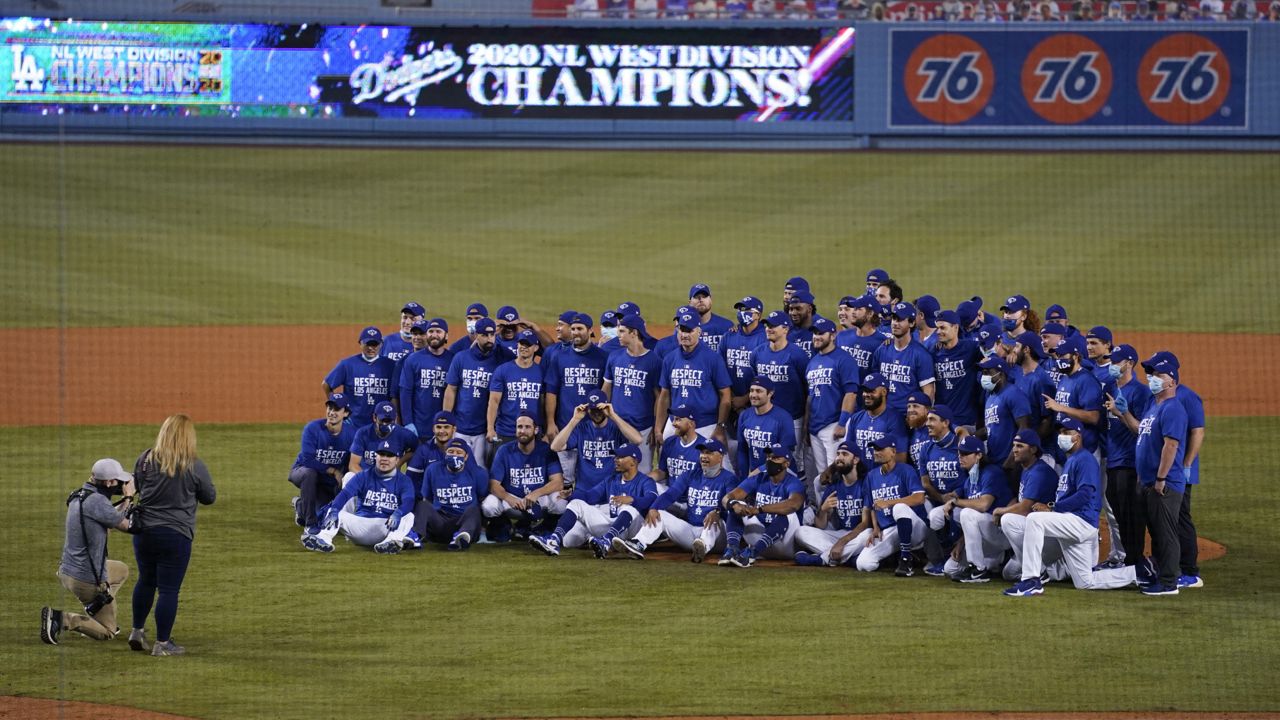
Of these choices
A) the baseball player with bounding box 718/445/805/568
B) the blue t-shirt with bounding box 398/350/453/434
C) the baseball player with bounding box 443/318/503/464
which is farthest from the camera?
the blue t-shirt with bounding box 398/350/453/434

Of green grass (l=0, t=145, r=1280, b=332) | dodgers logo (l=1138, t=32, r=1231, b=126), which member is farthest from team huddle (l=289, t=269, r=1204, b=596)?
dodgers logo (l=1138, t=32, r=1231, b=126)

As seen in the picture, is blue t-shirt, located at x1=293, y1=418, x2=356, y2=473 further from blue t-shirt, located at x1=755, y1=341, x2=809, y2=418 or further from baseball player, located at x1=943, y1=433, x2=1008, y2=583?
baseball player, located at x1=943, y1=433, x2=1008, y2=583

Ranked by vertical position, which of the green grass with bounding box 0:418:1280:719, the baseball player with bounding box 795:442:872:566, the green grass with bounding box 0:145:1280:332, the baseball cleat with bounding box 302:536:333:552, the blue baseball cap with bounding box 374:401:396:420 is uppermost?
the green grass with bounding box 0:145:1280:332

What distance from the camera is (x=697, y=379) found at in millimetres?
11898

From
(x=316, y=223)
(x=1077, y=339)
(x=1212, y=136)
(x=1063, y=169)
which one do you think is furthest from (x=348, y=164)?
(x=1077, y=339)

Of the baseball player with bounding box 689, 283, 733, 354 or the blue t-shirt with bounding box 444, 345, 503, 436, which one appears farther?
the baseball player with bounding box 689, 283, 733, 354

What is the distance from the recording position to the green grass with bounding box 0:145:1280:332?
2441 centimetres

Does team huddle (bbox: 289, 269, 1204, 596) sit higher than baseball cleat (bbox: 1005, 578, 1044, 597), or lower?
higher

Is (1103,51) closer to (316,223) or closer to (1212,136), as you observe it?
(1212,136)

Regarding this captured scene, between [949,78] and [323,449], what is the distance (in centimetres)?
1968

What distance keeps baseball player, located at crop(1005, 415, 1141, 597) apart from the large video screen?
19721mm

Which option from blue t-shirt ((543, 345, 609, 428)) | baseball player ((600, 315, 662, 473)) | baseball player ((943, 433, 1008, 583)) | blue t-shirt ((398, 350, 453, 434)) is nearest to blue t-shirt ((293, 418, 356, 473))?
blue t-shirt ((398, 350, 453, 434))

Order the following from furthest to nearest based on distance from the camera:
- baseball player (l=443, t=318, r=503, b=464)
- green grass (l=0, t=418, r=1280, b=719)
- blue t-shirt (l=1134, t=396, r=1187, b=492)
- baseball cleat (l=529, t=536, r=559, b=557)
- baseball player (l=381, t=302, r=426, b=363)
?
1. baseball player (l=381, t=302, r=426, b=363)
2. baseball player (l=443, t=318, r=503, b=464)
3. baseball cleat (l=529, t=536, r=559, b=557)
4. blue t-shirt (l=1134, t=396, r=1187, b=492)
5. green grass (l=0, t=418, r=1280, b=719)

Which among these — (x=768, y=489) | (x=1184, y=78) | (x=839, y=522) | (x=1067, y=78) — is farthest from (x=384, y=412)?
(x=1184, y=78)
